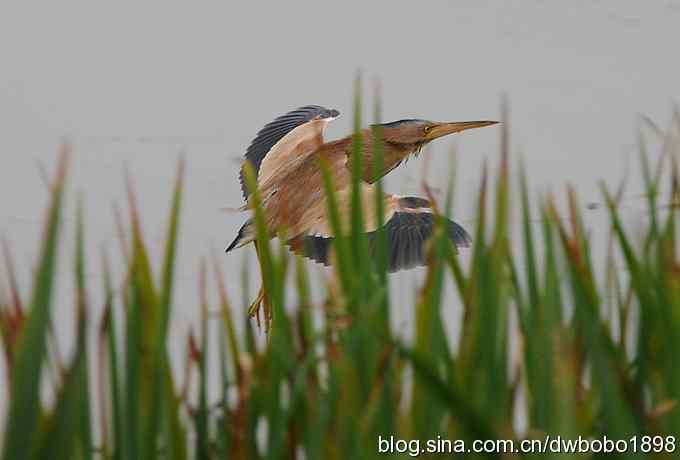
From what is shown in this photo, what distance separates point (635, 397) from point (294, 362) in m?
0.27

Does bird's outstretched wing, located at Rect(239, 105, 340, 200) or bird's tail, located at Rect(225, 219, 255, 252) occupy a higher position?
bird's outstretched wing, located at Rect(239, 105, 340, 200)

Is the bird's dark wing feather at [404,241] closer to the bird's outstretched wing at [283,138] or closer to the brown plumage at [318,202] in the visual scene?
the brown plumage at [318,202]

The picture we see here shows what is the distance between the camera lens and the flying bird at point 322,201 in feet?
6.79

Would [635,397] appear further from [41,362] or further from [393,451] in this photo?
[41,362]

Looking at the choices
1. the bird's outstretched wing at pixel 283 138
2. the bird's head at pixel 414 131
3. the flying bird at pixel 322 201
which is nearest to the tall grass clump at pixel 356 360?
the flying bird at pixel 322 201

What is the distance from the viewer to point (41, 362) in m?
0.72

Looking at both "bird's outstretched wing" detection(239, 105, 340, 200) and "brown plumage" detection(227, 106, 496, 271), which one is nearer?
"brown plumage" detection(227, 106, 496, 271)

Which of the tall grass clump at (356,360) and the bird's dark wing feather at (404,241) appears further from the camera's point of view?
the bird's dark wing feather at (404,241)

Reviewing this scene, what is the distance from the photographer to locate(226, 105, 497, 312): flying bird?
2.07 meters

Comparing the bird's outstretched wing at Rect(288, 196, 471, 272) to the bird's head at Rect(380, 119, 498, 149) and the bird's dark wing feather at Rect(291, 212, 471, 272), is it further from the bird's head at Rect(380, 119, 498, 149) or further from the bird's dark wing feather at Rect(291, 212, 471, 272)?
the bird's head at Rect(380, 119, 498, 149)

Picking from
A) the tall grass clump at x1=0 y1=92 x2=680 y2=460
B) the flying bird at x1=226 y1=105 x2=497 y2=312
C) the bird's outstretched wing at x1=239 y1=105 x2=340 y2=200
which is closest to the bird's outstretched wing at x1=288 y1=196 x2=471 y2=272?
the flying bird at x1=226 y1=105 x2=497 y2=312

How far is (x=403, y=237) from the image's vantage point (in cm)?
214

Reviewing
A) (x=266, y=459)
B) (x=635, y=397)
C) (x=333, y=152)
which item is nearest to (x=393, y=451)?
(x=266, y=459)

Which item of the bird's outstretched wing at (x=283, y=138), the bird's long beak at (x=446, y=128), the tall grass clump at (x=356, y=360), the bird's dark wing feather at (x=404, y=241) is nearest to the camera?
the tall grass clump at (x=356, y=360)
